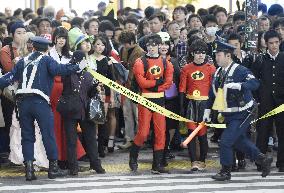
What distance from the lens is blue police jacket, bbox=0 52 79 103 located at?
11383mm

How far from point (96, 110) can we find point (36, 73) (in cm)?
112

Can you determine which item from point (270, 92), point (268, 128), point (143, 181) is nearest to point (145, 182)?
point (143, 181)

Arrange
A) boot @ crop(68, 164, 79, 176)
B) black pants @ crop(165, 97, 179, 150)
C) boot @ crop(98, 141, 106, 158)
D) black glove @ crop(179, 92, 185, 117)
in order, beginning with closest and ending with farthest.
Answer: boot @ crop(68, 164, 79, 176) < black glove @ crop(179, 92, 185, 117) < black pants @ crop(165, 97, 179, 150) < boot @ crop(98, 141, 106, 158)

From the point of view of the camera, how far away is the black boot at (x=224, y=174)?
A: 11436mm

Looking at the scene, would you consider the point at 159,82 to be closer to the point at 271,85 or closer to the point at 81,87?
the point at 81,87

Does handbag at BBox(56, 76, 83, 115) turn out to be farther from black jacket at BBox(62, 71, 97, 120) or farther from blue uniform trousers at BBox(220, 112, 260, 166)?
blue uniform trousers at BBox(220, 112, 260, 166)

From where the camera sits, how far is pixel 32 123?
11555 mm

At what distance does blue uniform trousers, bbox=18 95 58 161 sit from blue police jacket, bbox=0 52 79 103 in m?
0.12

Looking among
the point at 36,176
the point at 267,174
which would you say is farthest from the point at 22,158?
the point at 267,174

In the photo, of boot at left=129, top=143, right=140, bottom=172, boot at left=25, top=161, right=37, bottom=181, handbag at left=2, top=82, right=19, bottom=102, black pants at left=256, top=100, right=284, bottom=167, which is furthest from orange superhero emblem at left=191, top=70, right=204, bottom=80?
boot at left=25, top=161, right=37, bottom=181

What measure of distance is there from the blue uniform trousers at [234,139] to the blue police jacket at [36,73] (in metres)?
2.22

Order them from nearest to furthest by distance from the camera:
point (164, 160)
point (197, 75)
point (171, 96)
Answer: point (197, 75) → point (164, 160) → point (171, 96)

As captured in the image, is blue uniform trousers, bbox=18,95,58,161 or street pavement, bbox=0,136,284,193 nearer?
street pavement, bbox=0,136,284,193

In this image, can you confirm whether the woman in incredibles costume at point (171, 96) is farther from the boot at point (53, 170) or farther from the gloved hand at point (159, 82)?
the boot at point (53, 170)
